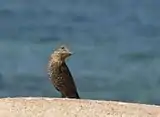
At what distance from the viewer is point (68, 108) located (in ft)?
46.6

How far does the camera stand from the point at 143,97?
22875 mm

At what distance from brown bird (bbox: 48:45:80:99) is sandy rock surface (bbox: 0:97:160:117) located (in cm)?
51

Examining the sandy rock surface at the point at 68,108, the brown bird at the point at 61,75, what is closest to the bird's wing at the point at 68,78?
the brown bird at the point at 61,75

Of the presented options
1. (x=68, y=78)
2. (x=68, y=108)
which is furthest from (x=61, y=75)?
(x=68, y=108)

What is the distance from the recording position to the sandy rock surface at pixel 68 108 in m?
14.0

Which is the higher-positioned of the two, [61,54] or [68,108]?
[61,54]

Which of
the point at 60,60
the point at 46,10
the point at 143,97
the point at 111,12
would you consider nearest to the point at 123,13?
the point at 111,12

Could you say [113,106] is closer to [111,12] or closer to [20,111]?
[20,111]

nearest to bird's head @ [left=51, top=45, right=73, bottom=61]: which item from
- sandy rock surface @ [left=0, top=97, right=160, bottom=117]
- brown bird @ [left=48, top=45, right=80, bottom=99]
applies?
brown bird @ [left=48, top=45, right=80, bottom=99]

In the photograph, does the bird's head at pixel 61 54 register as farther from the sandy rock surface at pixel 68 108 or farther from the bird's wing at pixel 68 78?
the sandy rock surface at pixel 68 108

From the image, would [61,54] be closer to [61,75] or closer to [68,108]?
[61,75]

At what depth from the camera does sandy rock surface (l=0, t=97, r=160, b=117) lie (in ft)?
45.8

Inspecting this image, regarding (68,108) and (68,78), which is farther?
(68,78)

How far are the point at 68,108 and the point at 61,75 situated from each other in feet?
3.67
